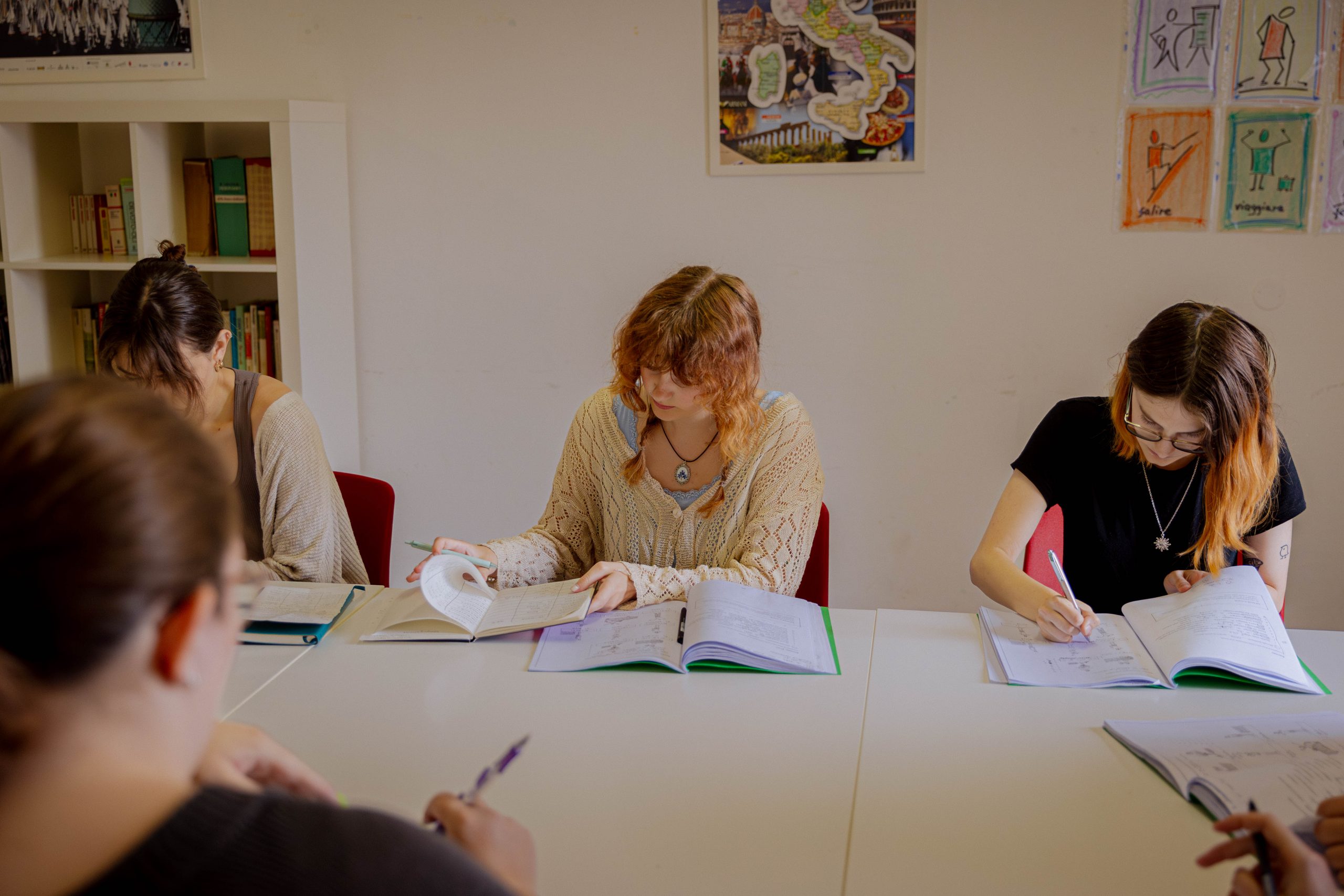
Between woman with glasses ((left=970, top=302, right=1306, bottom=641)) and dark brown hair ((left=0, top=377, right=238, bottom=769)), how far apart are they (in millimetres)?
1395

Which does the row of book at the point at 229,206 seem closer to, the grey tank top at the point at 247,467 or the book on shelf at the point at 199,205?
the book on shelf at the point at 199,205

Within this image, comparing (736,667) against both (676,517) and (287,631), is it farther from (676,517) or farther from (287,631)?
(287,631)

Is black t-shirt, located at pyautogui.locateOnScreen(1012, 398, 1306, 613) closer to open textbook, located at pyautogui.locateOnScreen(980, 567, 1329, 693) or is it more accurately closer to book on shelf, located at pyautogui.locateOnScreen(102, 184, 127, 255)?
open textbook, located at pyautogui.locateOnScreen(980, 567, 1329, 693)

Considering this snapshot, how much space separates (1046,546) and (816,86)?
1.40 metres

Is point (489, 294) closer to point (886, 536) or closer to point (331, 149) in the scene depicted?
point (331, 149)

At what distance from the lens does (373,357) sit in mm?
3178

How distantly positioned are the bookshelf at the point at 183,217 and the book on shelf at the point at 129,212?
6 cm

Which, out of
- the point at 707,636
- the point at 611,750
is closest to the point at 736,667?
the point at 707,636

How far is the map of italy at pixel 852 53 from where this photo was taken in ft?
9.01

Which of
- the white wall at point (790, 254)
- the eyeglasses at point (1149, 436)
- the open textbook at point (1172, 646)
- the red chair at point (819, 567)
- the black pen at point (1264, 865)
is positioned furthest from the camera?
the white wall at point (790, 254)

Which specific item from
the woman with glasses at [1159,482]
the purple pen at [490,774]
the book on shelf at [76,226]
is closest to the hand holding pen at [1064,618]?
the woman with glasses at [1159,482]

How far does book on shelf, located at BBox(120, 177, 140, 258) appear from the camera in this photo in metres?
3.06

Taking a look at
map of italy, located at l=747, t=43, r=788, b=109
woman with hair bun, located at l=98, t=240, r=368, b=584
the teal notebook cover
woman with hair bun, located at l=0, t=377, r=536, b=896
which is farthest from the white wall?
woman with hair bun, located at l=0, t=377, r=536, b=896

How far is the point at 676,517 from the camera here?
81.4 inches
